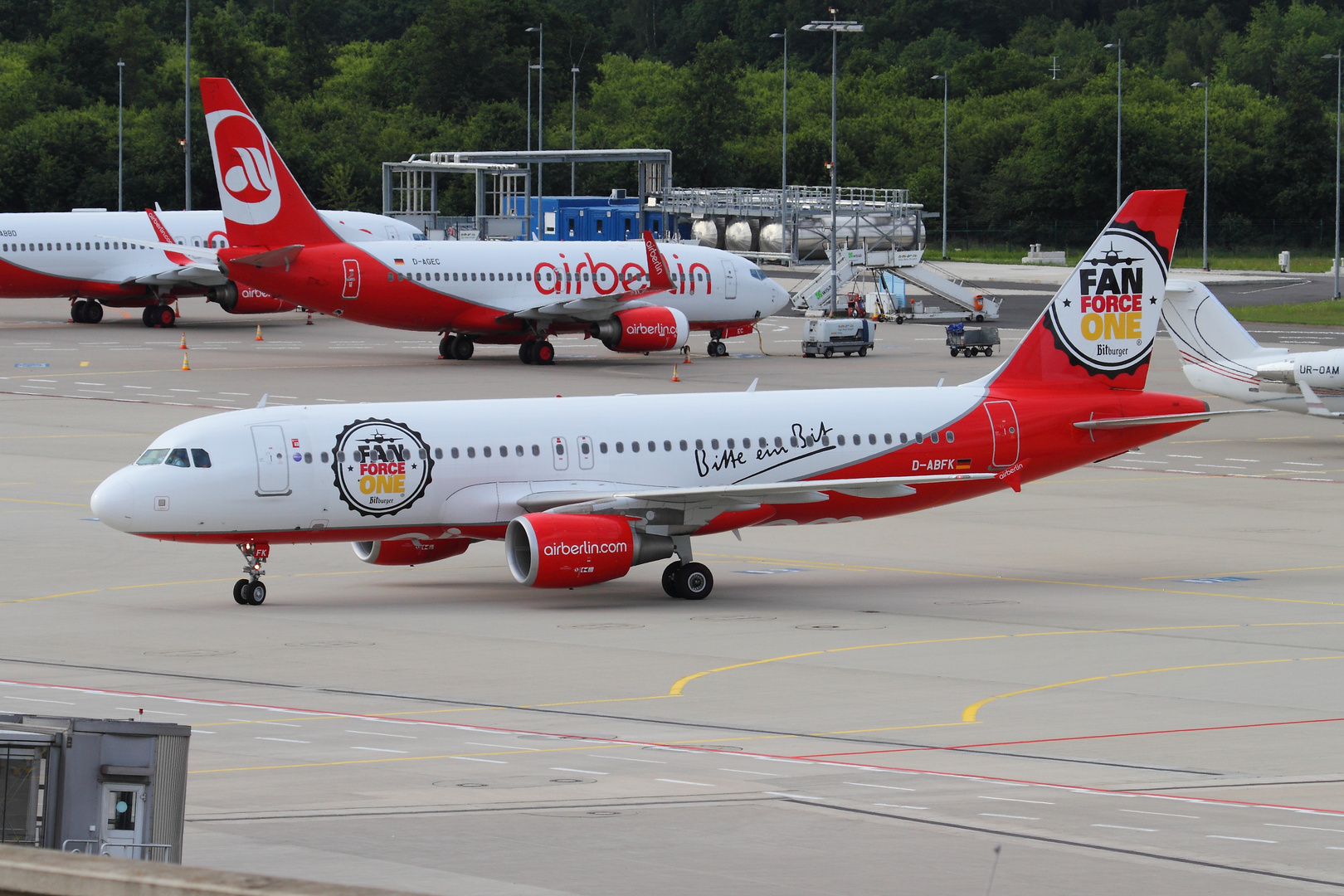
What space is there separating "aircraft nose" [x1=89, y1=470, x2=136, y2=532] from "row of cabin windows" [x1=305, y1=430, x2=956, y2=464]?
3.13 metres

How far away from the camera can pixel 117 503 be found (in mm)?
32312

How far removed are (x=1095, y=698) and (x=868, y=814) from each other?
8332mm

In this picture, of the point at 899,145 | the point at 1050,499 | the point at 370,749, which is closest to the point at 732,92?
the point at 899,145

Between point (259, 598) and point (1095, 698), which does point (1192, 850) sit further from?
point (259, 598)

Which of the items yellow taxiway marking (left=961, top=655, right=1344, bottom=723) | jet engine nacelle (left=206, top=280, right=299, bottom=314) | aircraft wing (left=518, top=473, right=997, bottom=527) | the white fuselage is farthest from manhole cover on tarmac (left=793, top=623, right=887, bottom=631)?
jet engine nacelle (left=206, top=280, right=299, bottom=314)

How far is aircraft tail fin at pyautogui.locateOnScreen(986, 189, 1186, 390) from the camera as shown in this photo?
38.8 meters

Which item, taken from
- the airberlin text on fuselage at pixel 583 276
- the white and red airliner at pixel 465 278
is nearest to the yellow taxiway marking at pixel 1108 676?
the white and red airliner at pixel 465 278

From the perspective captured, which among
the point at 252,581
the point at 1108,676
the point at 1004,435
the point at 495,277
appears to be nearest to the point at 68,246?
the point at 495,277

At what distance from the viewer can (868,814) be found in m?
18.7

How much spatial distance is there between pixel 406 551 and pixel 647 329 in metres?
40.8

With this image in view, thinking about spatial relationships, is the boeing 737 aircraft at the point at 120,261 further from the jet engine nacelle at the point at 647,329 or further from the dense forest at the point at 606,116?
the dense forest at the point at 606,116

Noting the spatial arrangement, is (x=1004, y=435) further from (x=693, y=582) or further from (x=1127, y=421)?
(x=693, y=582)

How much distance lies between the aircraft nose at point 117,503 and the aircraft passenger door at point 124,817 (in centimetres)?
1930

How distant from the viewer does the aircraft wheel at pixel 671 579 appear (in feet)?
113
